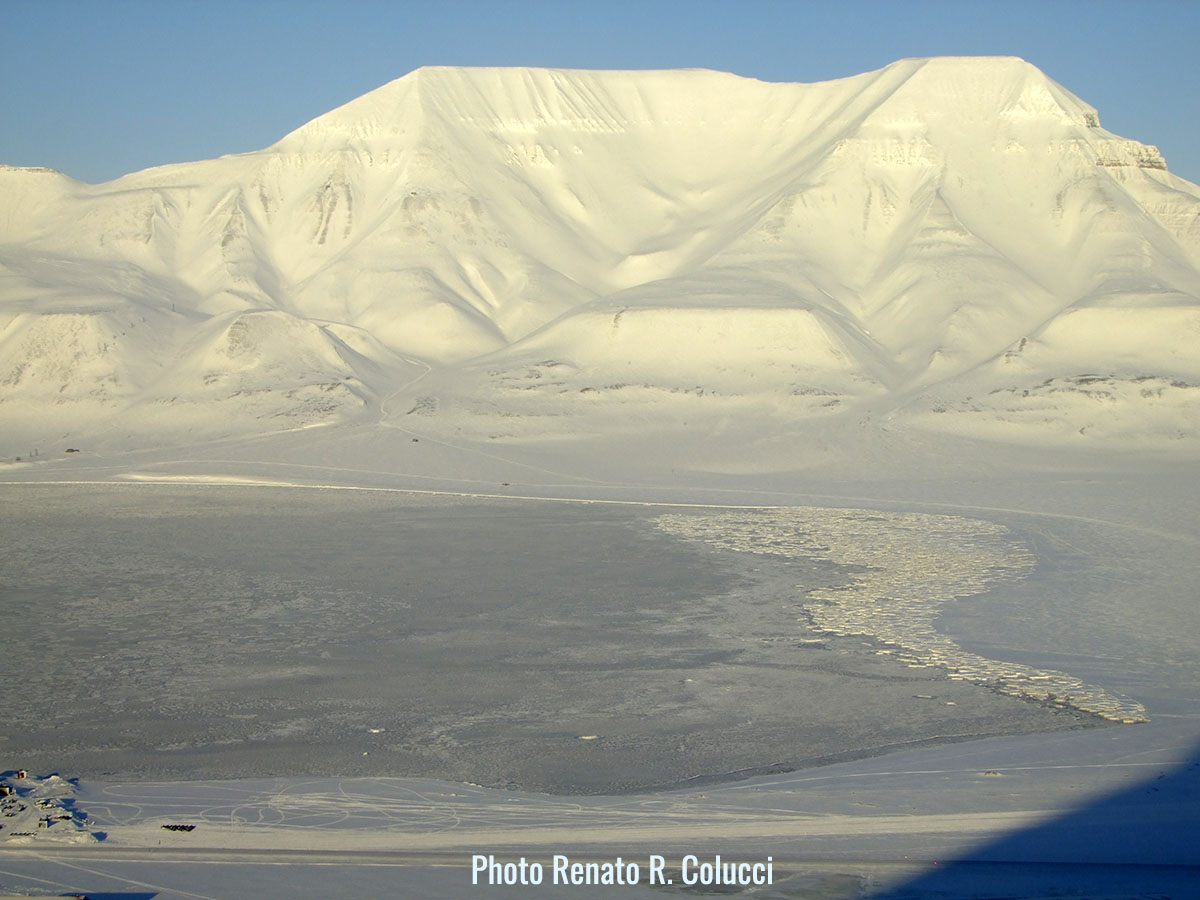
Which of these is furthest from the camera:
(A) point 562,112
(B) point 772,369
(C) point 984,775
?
(A) point 562,112

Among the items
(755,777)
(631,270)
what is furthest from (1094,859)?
(631,270)

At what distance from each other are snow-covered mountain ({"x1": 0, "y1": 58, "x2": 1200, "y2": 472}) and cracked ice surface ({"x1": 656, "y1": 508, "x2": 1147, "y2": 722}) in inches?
686

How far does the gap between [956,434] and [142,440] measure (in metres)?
29.5

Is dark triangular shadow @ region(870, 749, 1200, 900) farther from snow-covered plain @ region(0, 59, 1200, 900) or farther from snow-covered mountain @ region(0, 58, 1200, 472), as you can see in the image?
snow-covered mountain @ region(0, 58, 1200, 472)

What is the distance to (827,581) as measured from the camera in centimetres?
2089

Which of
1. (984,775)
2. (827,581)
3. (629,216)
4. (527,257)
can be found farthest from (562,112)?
(984,775)

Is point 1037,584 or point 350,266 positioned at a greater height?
point 350,266

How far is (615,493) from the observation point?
35500 mm

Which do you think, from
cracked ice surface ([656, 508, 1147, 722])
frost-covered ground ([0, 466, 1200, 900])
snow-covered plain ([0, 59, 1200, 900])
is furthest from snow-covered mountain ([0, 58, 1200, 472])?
frost-covered ground ([0, 466, 1200, 900])

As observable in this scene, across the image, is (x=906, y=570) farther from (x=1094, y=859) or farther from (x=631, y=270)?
(x=631, y=270)

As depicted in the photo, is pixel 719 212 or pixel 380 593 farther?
pixel 719 212

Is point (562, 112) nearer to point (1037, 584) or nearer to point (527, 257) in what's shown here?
point (527, 257)

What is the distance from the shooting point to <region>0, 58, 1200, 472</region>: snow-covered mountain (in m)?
50.3

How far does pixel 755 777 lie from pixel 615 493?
24.5m
